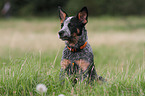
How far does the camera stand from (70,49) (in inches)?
163

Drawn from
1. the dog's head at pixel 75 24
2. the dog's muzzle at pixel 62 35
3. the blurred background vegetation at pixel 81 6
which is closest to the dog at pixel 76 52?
the dog's head at pixel 75 24

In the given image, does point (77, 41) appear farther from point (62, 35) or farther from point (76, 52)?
point (62, 35)

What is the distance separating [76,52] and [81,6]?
21.1 meters

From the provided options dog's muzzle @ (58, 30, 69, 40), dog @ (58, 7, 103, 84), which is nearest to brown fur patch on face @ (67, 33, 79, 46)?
dog @ (58, 7, 103, 84)

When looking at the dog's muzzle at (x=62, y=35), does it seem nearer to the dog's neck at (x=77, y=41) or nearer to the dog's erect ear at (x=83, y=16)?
the dog's neck at (x=77, y=41)

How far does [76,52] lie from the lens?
13.6ft

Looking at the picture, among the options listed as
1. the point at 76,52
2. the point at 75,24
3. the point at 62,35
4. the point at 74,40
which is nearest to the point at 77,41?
the point at 74,40

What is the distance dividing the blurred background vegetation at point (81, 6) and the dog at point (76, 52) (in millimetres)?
10106

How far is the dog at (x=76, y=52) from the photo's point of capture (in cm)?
399

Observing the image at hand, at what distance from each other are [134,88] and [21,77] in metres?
1.98

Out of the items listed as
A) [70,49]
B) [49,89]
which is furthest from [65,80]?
[70,49]

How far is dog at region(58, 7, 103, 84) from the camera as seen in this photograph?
3990 mm

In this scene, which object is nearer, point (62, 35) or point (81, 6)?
point (62, 35)

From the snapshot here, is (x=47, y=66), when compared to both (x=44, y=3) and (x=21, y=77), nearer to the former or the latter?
(x=21, y=77)
